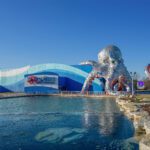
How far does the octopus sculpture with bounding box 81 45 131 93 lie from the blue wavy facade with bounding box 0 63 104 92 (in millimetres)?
4696

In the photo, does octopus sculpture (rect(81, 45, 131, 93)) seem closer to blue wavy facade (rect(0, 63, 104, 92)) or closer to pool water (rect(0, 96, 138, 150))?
blue wavy facade (rect(0, 63, 104, 92))

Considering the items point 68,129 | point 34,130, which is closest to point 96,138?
→ point 68,129

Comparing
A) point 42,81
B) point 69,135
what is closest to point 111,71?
point 42,81

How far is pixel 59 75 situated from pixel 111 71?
1977cm

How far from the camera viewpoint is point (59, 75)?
84875mm

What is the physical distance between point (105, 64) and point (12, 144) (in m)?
55.6

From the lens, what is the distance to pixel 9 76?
92812 millimetres

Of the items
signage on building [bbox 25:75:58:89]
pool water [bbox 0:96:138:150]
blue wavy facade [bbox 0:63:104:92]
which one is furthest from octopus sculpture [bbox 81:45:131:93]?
pool water [bbox 0:96:138:150]

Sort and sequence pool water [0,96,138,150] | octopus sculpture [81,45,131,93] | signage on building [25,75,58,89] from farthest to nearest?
signage on building [25,75,58,89] < octopus sculpture [81,45,131,93] < pool water [0,96,138,150]

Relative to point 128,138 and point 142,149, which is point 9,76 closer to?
point 128,138

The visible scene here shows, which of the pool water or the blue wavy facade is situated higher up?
the blue wavy facade

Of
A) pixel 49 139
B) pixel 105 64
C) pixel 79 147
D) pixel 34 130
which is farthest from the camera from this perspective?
pixel 105 64

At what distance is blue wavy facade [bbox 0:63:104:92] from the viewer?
264ft

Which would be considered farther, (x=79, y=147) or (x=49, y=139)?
(x=49, y=139)
